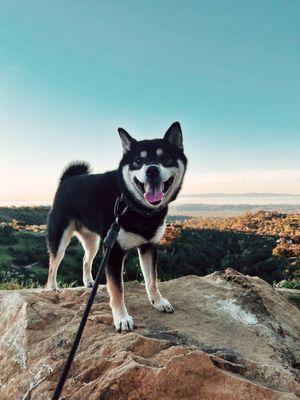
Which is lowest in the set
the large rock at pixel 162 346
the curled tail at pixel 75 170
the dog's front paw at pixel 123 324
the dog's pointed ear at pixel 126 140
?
the large rock at pixel 162 346

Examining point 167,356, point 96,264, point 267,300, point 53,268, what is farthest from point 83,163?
point 96,264

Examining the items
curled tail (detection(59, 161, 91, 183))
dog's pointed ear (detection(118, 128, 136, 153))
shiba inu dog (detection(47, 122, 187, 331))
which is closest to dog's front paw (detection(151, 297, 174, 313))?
shiba inu dog (detection(47, 122, 187, 331))

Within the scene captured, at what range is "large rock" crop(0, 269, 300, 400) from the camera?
13.8ft

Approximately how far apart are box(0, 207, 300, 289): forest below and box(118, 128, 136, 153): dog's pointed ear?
576 inches

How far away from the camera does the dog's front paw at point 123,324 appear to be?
508 cm

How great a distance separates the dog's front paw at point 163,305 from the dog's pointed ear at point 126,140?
1887mm

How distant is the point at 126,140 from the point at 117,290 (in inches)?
70.3

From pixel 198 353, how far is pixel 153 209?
5.81 feet

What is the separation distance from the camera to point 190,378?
423 centimetres

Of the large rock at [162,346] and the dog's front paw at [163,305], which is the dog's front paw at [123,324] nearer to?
the large rock at [162,346]

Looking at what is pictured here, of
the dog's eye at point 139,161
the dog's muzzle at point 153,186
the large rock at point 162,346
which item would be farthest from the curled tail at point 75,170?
the dog's muzzle at point 153,186

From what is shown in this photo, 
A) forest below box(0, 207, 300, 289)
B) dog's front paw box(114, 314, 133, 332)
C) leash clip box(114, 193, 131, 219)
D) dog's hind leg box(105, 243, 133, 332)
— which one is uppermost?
leash clip box(114, 193, 131, 219)

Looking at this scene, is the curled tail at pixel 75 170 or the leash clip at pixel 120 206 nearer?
the leash clip at pixel 120 206

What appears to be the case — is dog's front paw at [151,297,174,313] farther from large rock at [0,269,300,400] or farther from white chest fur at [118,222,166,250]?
white chest fur at [118,222,166,250]
